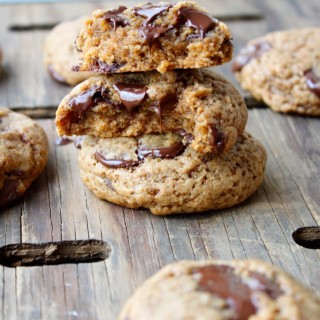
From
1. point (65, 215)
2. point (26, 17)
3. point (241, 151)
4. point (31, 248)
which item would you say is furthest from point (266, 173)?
point (26, 17)

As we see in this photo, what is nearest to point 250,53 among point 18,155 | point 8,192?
point 18,155

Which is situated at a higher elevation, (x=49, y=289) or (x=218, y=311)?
(x=218, y=311)

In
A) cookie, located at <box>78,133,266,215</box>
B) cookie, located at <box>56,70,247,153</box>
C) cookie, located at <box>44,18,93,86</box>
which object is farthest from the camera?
cookie, located at <box>44,18,93,86</box>

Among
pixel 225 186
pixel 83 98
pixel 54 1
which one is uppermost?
pixel 83 98

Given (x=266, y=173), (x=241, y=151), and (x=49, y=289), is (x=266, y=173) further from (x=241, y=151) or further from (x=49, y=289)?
(x=49, y=289)

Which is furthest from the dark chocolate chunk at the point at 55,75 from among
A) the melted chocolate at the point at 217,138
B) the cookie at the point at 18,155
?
the melted chocolate at the point at 217,138

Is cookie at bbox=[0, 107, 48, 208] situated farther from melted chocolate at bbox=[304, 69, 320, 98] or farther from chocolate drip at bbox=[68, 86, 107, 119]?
melted chocolate at bbox=[304, 69, 320, 98]

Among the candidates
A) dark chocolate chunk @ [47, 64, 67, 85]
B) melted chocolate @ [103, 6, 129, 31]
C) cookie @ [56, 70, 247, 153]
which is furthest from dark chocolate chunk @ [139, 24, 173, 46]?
dark chocolate chunk @ [47, 64, 67, 85]
